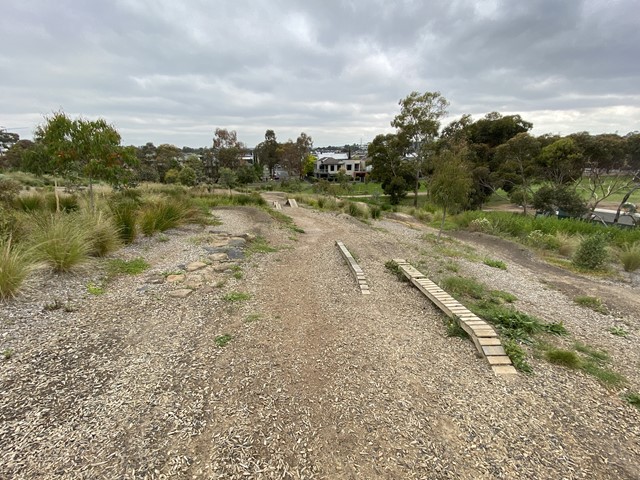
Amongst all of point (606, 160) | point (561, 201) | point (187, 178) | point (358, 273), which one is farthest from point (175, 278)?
point (187, 178)

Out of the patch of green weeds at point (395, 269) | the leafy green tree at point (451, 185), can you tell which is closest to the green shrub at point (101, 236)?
the patch of green weeds at point (395, 269)

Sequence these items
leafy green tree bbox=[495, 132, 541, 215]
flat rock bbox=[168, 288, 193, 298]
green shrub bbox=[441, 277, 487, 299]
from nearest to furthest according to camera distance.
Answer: flat rock bbox=[168, 288, 193, 298]
green shrub bbox=[441, 277, 487, 299]
leafy green tree bbox=[495, 132, 541, 215]

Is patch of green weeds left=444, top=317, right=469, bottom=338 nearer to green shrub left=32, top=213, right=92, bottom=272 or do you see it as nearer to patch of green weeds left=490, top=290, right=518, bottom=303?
patch of green weeds left=490, top=290, right=518, bottom=303

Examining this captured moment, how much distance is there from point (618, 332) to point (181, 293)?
6393 millimetres

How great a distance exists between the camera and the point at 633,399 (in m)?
2.80

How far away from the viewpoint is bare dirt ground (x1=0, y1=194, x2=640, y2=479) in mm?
2061

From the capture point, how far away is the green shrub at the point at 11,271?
12.1 ft

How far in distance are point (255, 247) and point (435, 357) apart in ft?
17.4

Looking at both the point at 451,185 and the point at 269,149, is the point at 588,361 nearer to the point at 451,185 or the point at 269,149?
the point at 451,185

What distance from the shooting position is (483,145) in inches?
927

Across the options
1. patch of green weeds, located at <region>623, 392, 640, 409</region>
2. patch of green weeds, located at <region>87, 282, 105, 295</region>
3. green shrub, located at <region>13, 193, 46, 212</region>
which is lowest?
patch of green weeds, located at <region>623, 392, 640, 409</region>

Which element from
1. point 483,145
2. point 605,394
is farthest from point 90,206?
point 483,145

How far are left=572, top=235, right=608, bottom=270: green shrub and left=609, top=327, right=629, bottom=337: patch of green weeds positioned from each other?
4.43 metres

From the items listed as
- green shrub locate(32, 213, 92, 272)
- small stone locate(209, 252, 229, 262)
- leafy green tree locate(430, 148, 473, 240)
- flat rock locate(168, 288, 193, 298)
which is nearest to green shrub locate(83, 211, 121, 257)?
green shrub locate(32, 213, 92, 272)
